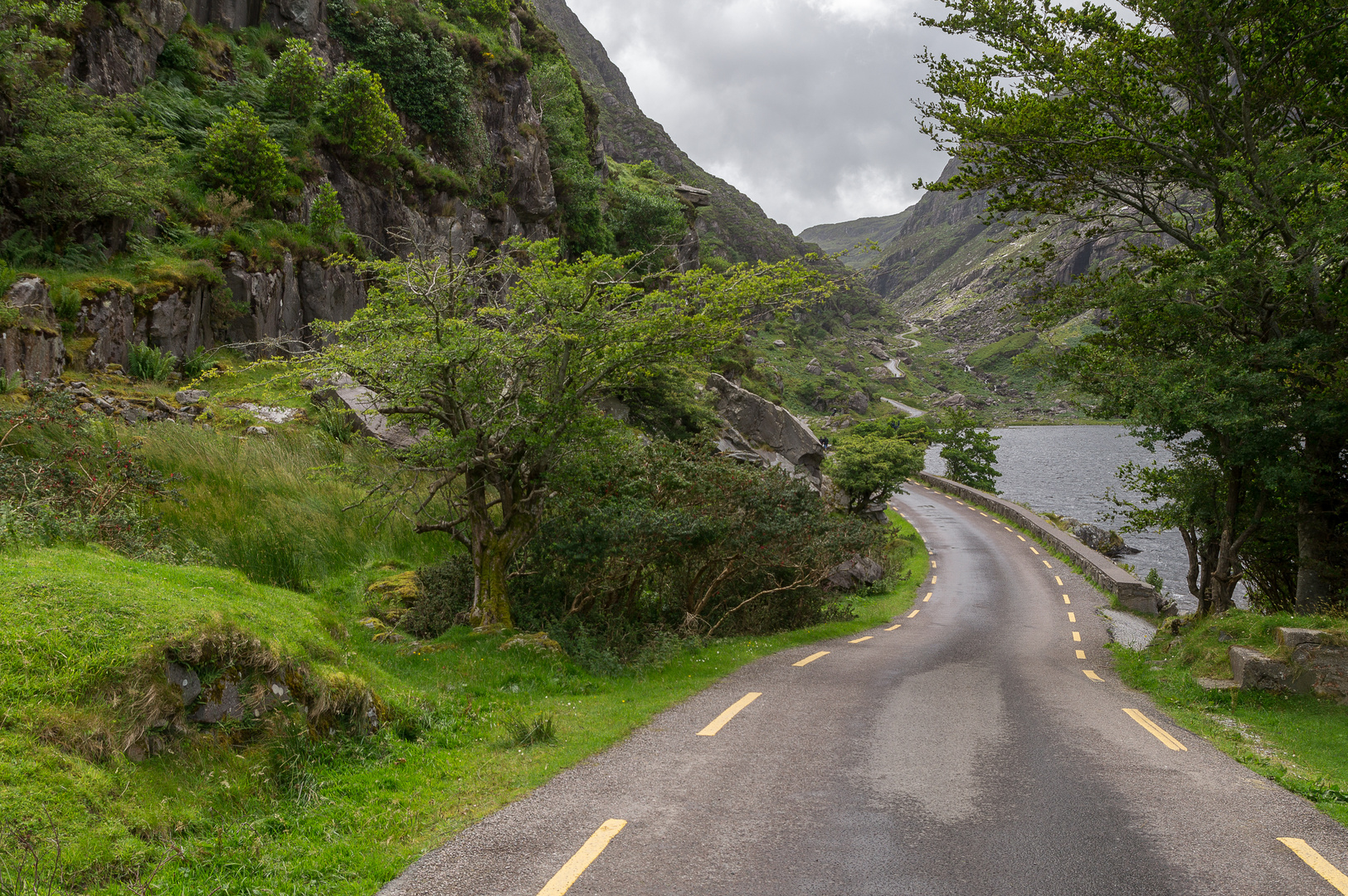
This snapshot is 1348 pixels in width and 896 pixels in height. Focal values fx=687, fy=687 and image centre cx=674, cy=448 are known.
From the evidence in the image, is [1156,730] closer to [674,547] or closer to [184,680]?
[674,547]

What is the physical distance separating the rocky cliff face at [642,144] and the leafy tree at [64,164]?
4752 inches

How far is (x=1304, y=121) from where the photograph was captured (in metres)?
13.3

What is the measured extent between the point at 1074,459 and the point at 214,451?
108 meters

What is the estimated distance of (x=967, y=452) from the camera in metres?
60.4

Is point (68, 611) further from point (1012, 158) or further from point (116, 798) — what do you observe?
point (1012, 158)

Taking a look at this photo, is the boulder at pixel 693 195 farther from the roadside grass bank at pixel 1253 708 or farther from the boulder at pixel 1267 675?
the boulder at pixel 1267 675

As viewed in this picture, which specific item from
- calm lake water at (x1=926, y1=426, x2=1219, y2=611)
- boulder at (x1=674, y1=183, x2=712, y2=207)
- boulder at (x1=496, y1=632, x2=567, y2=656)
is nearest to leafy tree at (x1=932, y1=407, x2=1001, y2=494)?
calm lake water at (x1=926, y1=426, x2=1219, y2=611)

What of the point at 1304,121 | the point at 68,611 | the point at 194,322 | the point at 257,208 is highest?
the point at 257,208

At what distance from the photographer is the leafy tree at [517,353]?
400 inches

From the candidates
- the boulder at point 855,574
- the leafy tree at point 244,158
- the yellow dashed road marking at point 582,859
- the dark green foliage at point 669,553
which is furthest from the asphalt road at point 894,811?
the leafy tree at point 244,158

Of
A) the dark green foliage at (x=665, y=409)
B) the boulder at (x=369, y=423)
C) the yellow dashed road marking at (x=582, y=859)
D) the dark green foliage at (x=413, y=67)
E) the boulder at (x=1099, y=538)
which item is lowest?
the boulder at (x=1099, y=538)

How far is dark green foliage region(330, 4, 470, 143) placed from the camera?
27375 mm

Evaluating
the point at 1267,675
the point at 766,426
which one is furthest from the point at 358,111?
the point at 1267,675

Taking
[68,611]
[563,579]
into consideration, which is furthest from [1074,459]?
[68,611]
